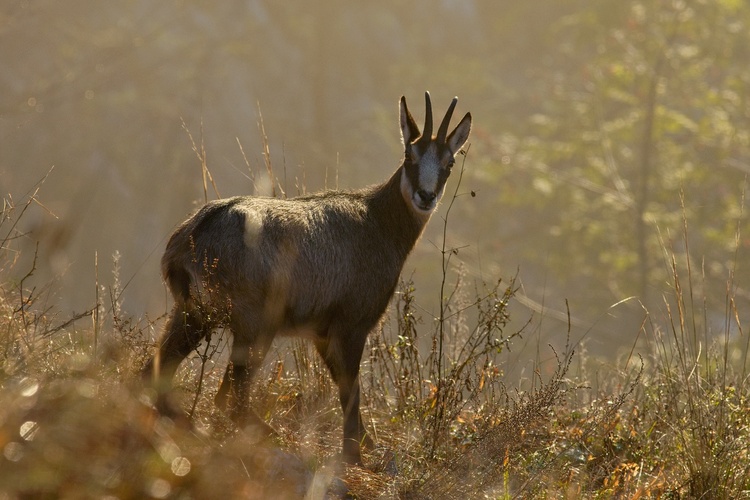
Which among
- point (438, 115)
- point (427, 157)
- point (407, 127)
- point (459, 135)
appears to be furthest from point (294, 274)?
point (438, 115)

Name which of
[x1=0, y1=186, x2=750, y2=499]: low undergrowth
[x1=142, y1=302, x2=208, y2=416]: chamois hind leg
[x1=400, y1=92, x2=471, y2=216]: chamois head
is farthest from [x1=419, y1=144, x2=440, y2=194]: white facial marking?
[x1=142, y1=302, x2=208, y2=416]: chamois hind leg

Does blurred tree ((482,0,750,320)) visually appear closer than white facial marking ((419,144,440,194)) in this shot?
No

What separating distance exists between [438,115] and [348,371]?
1893 cm

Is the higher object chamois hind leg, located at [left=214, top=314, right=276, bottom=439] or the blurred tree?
the blurred tree

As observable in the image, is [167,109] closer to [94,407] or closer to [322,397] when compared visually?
[322,397]

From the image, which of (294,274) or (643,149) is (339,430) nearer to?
(294,274)

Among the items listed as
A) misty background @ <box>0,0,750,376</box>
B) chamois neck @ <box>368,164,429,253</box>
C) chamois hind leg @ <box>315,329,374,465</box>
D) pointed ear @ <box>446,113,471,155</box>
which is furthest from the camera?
misty background @ <box>0,0,750,376</box>

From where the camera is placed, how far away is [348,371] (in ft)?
19.2

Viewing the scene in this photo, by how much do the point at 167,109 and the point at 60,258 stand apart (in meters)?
22.9

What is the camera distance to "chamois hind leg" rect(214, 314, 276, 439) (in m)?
5.06

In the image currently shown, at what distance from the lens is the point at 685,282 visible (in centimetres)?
1906

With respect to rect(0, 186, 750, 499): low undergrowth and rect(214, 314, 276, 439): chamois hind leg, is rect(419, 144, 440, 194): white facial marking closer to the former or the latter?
rect(0, 186, 750, 499): low undergrowth

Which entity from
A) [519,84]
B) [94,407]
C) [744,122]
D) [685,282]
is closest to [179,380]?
[94,407]

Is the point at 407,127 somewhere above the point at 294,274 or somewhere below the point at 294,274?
above
